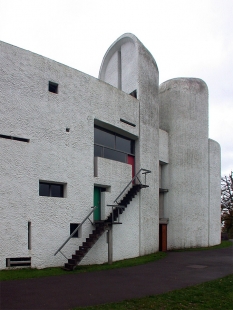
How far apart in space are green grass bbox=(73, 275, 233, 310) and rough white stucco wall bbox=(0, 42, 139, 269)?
589 centimetres

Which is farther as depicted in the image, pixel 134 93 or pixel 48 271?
pixel 134 93

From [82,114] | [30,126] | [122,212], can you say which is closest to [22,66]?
[30,126]

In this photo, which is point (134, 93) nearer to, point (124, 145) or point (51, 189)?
point (124, 145)

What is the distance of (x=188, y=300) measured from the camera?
847 centimetres

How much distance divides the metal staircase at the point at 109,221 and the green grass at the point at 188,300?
5039 millimetres

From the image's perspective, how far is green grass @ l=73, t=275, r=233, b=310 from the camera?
7766 mm

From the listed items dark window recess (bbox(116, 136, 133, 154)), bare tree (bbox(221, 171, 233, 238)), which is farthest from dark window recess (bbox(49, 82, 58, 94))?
bare tree (bbox(221, 171, 233, 238))

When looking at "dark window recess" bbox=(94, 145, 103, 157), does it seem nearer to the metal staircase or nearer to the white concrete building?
the white concrete building

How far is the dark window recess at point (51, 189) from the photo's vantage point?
45.8 feet

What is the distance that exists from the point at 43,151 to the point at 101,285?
595cm

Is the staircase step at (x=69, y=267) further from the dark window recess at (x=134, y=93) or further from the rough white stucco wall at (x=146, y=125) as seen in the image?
the dark window recess at (x=134, y=93)

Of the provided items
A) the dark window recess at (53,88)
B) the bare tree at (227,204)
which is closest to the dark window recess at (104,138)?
the dark window recess at (53,88)

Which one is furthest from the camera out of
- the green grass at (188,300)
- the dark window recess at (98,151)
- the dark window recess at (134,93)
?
the dark window recess at (134,93)

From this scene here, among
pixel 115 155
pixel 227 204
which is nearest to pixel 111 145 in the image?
pixel 115 155
